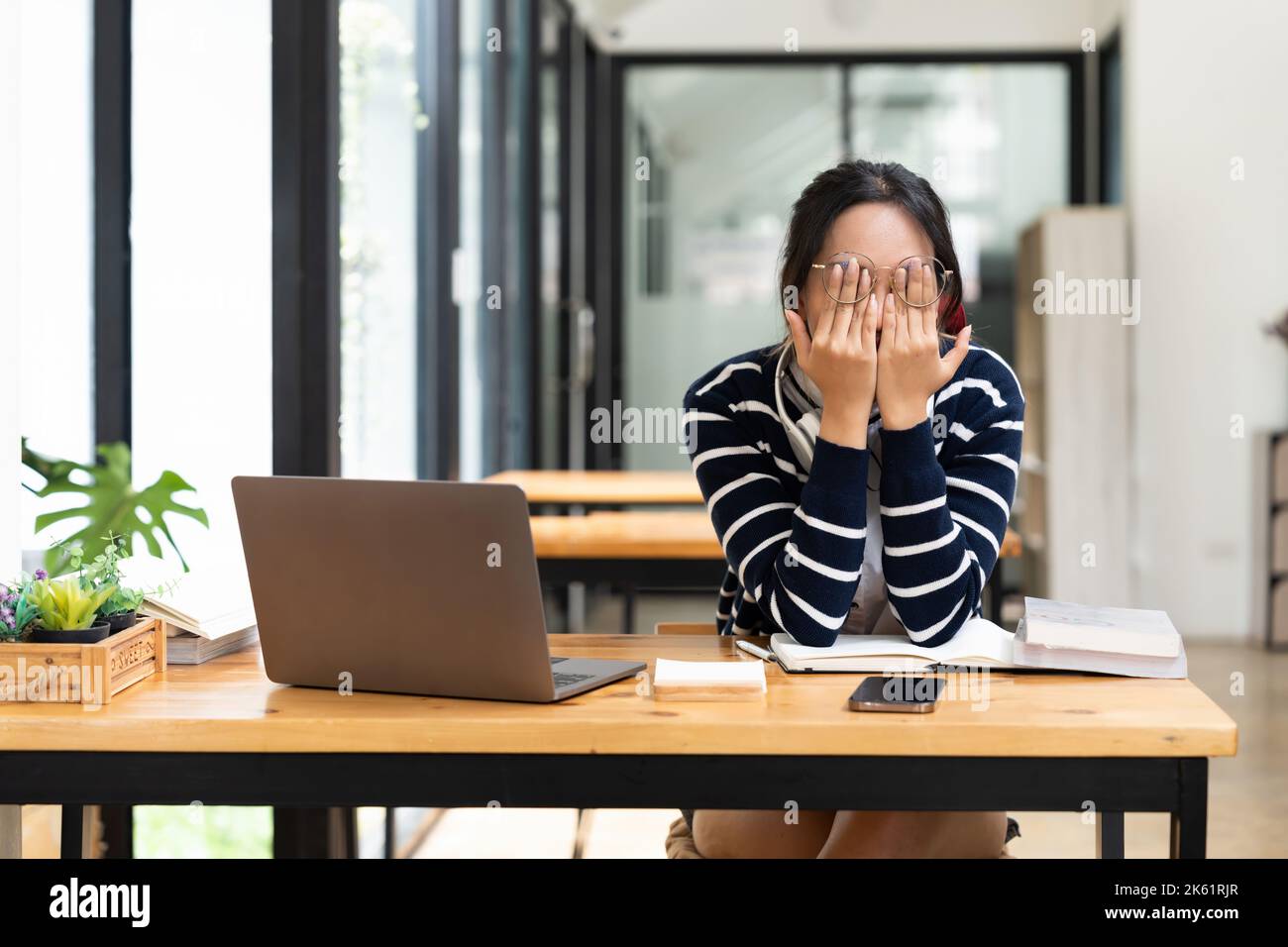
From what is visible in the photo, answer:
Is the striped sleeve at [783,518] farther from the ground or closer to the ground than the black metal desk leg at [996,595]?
farther from the ground

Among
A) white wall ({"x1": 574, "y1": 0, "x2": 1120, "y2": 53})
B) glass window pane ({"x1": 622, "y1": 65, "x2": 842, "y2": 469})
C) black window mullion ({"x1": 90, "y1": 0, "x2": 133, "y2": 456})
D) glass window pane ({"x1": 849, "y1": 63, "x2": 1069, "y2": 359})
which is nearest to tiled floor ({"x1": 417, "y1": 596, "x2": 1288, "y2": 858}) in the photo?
black window mullion ({"x1": 90, "y1": 0, "x2": 133, "y2": 456})

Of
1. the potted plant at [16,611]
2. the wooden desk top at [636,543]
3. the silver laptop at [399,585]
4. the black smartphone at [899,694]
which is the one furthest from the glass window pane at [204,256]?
the black smartphone at [899,694]

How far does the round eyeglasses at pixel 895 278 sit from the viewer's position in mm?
1370

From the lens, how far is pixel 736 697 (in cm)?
117

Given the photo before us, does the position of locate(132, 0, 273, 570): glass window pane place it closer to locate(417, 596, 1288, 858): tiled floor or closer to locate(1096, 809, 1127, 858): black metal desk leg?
locate(417, 596, 1288, 858): tiled floor

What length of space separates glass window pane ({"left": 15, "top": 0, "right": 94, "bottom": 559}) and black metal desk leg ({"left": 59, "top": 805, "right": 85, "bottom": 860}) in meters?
0.63

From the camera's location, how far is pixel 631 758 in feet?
3.57

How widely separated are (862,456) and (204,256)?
57.5 inches

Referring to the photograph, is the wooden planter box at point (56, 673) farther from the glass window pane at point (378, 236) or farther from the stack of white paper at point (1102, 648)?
the glass window pane at point (378, 236)

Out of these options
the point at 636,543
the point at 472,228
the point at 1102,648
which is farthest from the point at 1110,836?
the point at 472,228

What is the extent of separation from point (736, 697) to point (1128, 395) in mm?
5030

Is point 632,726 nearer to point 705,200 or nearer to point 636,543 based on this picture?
point 636,543

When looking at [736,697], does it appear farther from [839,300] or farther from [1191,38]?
[1191,38]

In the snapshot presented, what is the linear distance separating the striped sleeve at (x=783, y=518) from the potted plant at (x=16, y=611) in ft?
2.28
